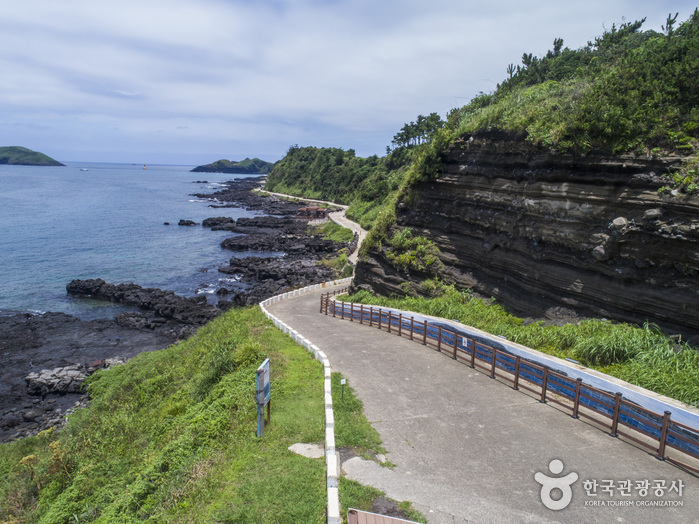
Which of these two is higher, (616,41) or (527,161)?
(616,41)

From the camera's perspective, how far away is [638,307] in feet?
41.3

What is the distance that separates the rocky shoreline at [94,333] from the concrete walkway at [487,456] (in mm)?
17363

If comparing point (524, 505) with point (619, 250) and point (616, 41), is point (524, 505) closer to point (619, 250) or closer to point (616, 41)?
point (619, 250)

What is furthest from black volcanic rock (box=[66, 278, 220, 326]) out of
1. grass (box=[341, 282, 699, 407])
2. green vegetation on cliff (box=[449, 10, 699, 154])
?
green vegetation on cliff (box=[449, 10, 699, 154])

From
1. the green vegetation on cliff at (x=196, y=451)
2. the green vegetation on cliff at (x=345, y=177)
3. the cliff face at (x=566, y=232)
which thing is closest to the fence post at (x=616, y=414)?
the cliff face at (x=566, y=232)

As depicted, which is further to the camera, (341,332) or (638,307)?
(341,332)

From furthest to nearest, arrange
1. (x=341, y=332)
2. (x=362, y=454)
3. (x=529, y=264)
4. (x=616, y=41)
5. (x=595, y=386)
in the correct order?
(x=616, y=41), (x=341, y=332), (x=529, y=264), (x=595, y=386), (x=362, y=454)

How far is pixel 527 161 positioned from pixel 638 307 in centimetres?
699

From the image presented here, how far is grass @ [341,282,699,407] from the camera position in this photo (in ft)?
33.3

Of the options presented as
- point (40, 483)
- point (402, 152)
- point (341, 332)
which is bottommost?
point (40, 483)

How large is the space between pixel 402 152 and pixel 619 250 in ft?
273

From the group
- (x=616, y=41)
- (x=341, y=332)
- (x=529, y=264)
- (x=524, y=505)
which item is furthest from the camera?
(x=616, y=41)

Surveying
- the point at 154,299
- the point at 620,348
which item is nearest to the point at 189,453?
the point at 620,348

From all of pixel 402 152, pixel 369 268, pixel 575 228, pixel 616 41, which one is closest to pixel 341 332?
pixel 369 268
